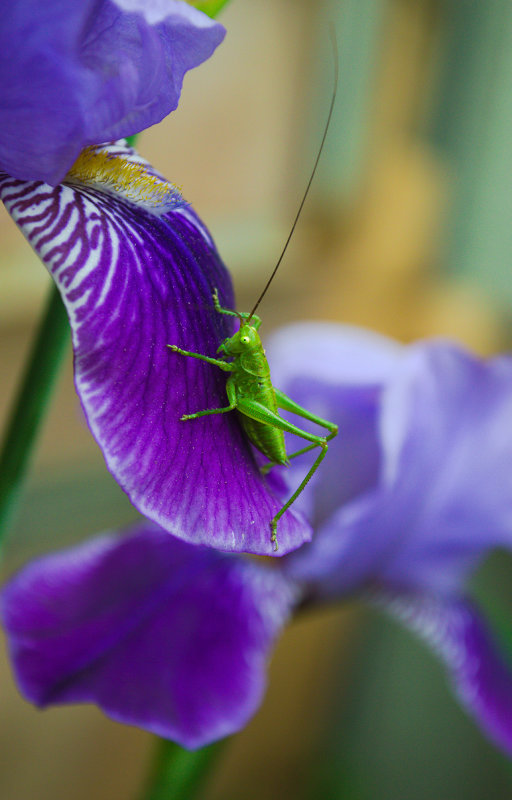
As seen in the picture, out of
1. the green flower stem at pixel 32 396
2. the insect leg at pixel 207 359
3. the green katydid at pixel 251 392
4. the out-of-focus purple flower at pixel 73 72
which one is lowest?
the green flower stem at pixel 32 396

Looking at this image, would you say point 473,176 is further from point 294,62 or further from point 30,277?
point 30,277

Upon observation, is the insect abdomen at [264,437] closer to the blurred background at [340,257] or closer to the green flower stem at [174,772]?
the green flower stem at [174,772]

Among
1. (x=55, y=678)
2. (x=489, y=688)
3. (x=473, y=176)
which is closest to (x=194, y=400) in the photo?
(x=55, y=678)

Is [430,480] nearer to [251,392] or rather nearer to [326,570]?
[326,570]

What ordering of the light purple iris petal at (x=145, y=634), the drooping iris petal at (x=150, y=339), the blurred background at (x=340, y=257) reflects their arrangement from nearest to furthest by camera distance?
the drooping iris petal at (x=150, y=339), the light purple iris petal at (x=145, y=634), the blurred background at (x=340, y=257)

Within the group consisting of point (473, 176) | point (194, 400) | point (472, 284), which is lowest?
point (472, 284)

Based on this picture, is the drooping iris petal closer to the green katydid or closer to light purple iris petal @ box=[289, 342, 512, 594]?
the green katydid

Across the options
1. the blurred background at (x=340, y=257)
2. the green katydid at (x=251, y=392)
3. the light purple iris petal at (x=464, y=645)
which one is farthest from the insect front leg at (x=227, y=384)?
the blurred background at (x=340, y=257)

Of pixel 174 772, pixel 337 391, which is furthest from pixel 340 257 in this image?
pixel 174 772
